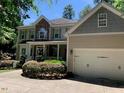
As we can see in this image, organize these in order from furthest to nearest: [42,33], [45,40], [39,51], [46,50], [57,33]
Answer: [42,33] → [39,51] → [45,40] → [57,33] → [46,50]

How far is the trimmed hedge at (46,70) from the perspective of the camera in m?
22.0

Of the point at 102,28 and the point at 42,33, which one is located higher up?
the point at 42,33

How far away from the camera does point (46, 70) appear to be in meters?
22.3

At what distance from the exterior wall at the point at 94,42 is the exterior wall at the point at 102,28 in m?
0.59

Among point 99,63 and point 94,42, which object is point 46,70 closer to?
point 99,63

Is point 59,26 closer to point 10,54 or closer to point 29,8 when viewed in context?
point 10,54

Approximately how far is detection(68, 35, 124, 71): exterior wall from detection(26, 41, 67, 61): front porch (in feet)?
29.6

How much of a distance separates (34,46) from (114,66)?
63.0ft

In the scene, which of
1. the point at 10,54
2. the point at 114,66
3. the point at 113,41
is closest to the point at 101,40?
the point at 113,41

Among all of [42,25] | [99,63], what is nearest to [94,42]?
[99,63]

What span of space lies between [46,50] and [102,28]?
49.4 feet

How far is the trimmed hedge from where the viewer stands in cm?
2202

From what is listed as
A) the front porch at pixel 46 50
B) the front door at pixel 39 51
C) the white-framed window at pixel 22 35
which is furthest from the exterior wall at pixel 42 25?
the white-framed window at pixel 22 35

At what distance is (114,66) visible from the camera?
→ 69.9ft
